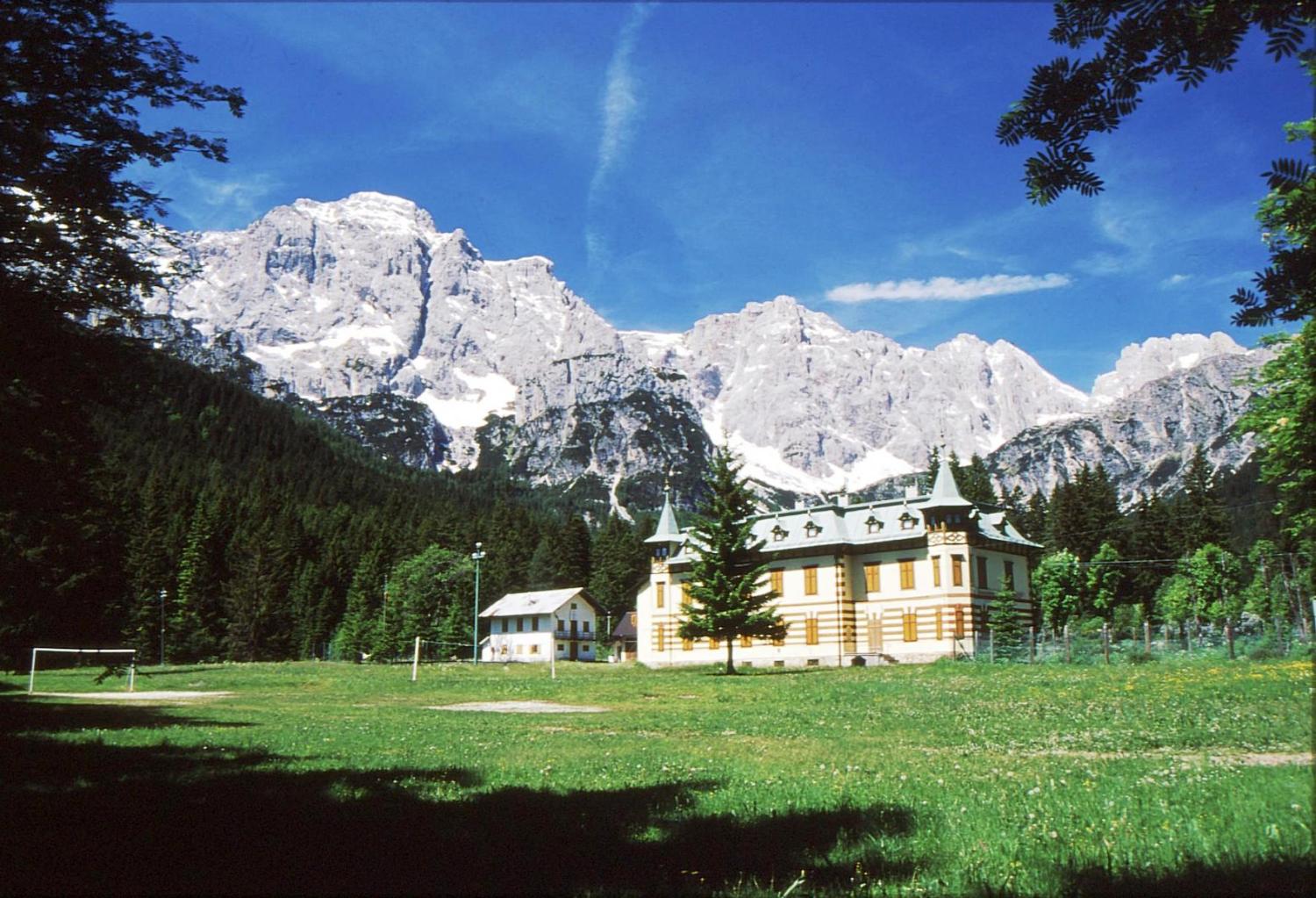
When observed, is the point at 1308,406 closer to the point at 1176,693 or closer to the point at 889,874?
the point at 889,874

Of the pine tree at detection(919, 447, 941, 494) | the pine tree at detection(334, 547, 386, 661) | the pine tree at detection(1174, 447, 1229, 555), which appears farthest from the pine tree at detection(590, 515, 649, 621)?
the pine tree at detection(1174, 447, 1229, 555)

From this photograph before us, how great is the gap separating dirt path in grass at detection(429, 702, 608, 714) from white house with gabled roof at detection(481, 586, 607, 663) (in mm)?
74291

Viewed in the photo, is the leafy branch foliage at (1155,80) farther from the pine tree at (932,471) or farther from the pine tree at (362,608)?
the pine tree at (362,608)

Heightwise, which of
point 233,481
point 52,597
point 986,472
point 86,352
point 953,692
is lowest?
point 953,692

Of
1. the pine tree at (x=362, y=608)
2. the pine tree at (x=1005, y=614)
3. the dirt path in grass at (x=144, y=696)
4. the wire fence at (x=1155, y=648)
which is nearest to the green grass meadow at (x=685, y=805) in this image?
the dirt path in grass at (x=144, y=696)

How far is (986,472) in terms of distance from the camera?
328 feet

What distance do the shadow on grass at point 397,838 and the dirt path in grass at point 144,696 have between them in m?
24.3

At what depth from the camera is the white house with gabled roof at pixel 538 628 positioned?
350 ft

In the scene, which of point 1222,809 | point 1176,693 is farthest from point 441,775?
point 1176,693

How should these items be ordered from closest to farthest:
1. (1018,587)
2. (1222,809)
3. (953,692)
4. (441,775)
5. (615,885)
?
(615,885), (1222,809), (441,775), (953,692), (1018,587)

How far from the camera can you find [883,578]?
6353 cm

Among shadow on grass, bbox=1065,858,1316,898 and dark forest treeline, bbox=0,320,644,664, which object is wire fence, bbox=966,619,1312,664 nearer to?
shadow on grass, bbox=1065,858,1316,898

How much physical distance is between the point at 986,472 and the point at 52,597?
9074 centimetres

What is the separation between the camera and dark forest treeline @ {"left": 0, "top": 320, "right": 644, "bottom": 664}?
12.0 metres
